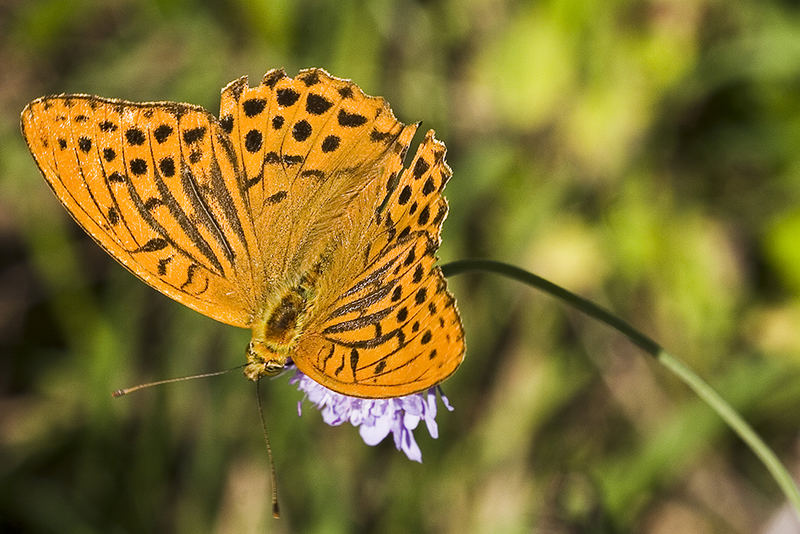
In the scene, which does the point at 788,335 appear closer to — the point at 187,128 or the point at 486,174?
the point at 486,174

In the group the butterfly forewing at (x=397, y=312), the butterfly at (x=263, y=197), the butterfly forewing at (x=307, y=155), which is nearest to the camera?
the butterfly forewing at (x=397, y=312)

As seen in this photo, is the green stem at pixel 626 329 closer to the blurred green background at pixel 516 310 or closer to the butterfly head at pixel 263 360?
the butterfly head at pixel 263 360

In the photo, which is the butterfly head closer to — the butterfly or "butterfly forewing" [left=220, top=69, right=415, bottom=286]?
the butterfly

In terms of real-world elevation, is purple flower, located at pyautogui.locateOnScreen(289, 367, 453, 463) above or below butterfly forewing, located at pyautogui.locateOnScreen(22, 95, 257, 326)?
below

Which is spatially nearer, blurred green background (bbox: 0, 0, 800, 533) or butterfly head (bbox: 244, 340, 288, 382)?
butterfly head (bbox: 244, 340, 288, 382)

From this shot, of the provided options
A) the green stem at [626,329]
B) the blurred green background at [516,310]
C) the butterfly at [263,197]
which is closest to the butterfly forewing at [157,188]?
the butterfly at [263,197]

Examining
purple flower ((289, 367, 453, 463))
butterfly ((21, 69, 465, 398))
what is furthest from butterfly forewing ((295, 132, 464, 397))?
purple flower ((289, 367, 453, 463))

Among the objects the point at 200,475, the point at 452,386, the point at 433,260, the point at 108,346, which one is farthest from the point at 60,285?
the point at 433,260
